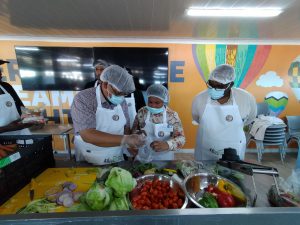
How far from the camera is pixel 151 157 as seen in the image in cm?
194

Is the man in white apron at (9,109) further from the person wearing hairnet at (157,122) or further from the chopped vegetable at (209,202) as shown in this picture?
the chopped vegetable at (209,202)

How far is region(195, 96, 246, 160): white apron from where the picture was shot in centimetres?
196

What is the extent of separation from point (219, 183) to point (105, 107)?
110 centimetres

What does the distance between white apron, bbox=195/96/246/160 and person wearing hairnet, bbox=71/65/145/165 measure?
0.86 metres

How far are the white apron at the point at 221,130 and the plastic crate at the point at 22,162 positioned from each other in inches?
60.9

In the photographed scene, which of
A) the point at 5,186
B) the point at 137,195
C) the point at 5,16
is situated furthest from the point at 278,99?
the point at 5,16

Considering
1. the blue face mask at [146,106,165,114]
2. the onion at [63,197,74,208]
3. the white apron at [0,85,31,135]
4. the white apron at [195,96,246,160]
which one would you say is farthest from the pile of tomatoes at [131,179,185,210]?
the white apron at [0,85,31,135]

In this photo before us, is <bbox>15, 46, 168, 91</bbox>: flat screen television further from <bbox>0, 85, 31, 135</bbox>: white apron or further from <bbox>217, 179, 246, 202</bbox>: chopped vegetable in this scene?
<bbox>217, 179, 246, 202</bbox>: chopped vegetable

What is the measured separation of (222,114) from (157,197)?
1.26 meters

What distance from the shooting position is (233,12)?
7.59 feet

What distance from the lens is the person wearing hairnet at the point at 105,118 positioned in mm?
1472

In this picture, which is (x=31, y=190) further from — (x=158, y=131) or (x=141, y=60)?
(x=141, y=60)

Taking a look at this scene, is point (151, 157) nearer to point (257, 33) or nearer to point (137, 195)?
point (137, 195)

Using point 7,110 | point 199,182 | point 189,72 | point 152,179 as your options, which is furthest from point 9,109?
point 189,72
